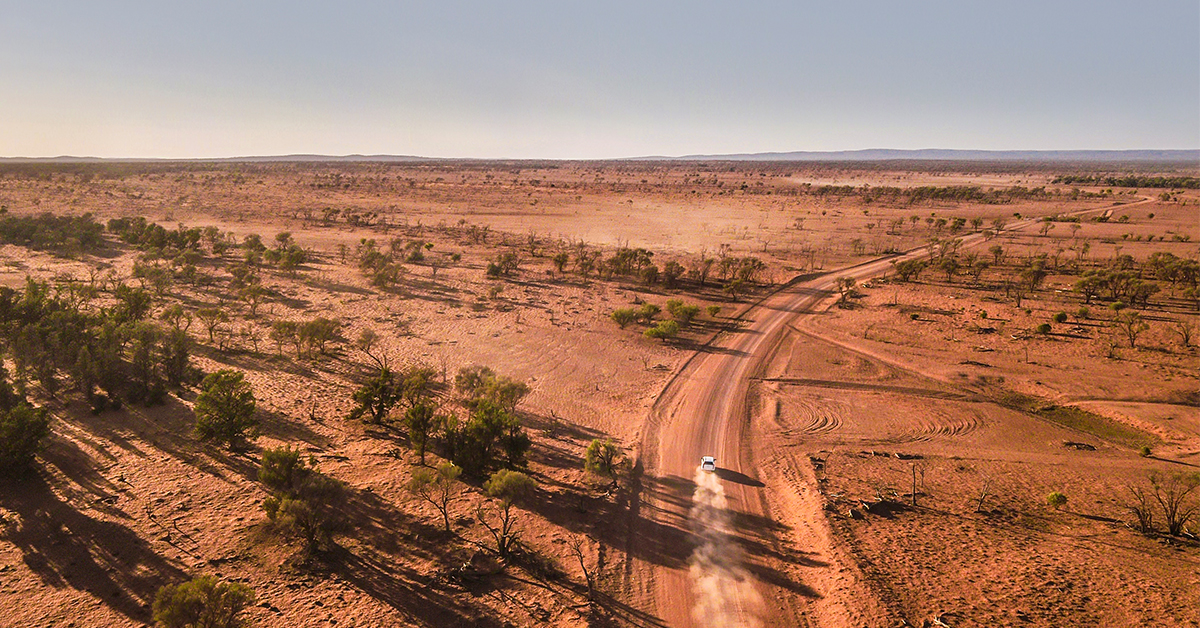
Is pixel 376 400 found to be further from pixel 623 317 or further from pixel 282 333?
pixel 623 317

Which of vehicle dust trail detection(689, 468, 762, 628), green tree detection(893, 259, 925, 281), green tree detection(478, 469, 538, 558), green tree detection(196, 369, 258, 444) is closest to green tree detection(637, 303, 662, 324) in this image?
vehicle dust trail detection(689, 468, 762, 628)

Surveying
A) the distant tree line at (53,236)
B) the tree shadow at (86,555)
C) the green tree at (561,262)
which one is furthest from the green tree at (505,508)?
the distant tree line at (53,236)

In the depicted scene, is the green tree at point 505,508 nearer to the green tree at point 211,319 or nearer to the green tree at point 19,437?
the green tree at point 19,437

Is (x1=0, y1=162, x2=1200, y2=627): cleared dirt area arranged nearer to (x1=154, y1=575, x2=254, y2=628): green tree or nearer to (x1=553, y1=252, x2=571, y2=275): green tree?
(x1=553, y1=252, x2=571, y2=275): green tree

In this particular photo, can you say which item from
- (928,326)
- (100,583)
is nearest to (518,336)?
(100,583)

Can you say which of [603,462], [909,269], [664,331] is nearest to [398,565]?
[603,462]

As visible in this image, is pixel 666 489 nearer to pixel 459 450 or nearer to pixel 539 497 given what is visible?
pixel 539 497
